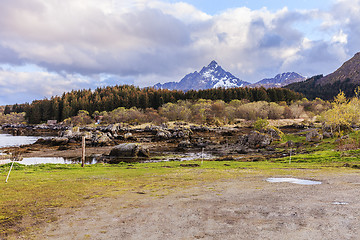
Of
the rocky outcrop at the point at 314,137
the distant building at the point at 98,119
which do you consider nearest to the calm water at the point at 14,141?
the rocky outcrop at the point at 314,137

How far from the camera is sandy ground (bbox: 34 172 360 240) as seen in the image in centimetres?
713

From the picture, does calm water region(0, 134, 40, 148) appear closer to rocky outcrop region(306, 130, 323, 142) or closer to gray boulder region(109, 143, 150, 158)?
gray boulder region(109, 143, 150, 158)

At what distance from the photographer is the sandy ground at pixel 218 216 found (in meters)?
7.13

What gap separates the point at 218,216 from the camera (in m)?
8.59

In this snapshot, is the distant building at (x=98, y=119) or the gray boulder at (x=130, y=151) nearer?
the gray boulder at (x=130, y=151)

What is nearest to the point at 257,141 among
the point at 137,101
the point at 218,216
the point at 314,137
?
the point at 314,137

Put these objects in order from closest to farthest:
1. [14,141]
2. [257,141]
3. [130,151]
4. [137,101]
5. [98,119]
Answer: [130,151] < [257,141] < [14,141] < [98,119] < [137,101]

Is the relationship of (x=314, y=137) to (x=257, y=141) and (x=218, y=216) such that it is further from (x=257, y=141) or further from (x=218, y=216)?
(x=218, y=216)

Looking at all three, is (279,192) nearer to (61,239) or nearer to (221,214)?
(221,214)

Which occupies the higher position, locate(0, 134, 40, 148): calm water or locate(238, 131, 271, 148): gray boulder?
locate(238, 131, 271, 148): gray boulder

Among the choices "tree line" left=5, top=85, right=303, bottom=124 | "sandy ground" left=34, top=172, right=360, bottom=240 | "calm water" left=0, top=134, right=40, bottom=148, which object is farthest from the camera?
"tree line" left=5, top=85, right=303, bottom=124

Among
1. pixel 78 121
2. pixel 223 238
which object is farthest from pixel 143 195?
pixel 78 121

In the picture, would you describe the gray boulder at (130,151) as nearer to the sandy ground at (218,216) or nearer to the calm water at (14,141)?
the sandy ground at (218,216)

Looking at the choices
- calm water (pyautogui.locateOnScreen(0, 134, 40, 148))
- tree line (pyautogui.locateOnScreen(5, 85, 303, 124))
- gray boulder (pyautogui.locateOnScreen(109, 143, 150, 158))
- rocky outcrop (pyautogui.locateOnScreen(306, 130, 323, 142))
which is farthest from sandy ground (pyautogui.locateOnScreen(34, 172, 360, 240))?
tree line (pyautogui.locateOnScreen(5, 85, 303, 124))
